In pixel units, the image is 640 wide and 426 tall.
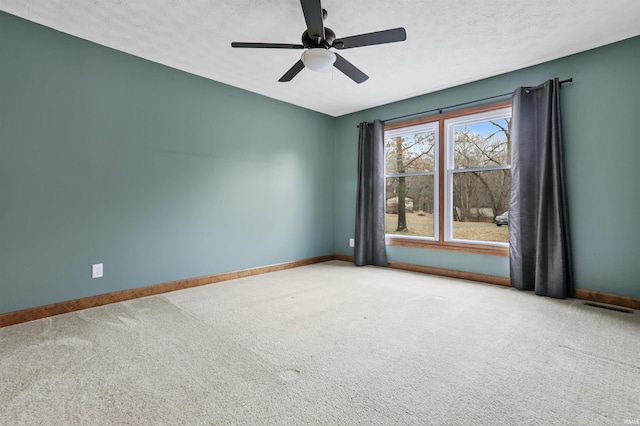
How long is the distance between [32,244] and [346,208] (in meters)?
4.01

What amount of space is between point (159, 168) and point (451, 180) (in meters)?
3.65

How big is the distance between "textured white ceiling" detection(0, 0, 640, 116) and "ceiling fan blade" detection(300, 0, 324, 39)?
36 centimetres

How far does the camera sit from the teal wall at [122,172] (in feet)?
8.55

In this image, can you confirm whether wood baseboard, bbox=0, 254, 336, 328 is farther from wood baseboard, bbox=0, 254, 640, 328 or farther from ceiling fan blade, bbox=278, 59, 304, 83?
ceiling fan blade, bbox=278, 59, 304, 83

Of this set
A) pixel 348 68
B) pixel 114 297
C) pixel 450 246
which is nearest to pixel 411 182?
pixel 450 246

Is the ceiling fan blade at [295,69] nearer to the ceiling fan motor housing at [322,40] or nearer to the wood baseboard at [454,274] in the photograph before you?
the ceiling fan motor housing at [322,40]

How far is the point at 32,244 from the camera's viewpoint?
266 cm

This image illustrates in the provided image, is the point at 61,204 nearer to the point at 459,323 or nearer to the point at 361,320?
the point at 361,320

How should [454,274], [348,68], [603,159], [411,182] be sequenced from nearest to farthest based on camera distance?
[348,68], [603,159], [454,274], [411,182]

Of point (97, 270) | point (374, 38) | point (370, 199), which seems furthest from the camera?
point (370, 199)

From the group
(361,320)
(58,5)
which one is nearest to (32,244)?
(58,5)

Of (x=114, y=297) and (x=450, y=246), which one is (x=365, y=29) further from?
(x=114, y=297)

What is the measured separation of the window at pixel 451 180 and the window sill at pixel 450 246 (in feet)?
0.04

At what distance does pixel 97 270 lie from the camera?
299cm
